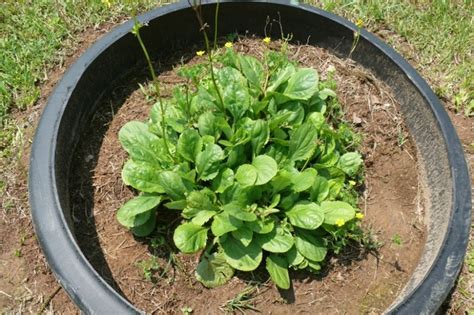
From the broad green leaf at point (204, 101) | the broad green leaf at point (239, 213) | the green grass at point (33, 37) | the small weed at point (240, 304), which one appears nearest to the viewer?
the broad green leaf at point (239, 213)

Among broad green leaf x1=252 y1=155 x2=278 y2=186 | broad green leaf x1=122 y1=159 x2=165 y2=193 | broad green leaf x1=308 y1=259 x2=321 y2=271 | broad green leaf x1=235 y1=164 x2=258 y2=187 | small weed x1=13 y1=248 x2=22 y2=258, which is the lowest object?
small weed x1=13 y1=248 x2=22 y2=258

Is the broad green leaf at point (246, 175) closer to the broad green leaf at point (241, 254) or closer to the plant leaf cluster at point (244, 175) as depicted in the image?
the plant leaf cluster at point (244, 175)

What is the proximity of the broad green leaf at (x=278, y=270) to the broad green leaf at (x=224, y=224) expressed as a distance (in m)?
0.23

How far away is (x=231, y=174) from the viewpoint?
2.24 meters

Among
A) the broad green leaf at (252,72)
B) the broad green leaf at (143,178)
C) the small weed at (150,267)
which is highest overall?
the broad green leaf at (252,72)

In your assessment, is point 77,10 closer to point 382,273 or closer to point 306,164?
point 306,164

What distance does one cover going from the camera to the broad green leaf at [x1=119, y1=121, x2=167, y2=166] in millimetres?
2338

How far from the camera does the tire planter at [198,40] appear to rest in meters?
1.96

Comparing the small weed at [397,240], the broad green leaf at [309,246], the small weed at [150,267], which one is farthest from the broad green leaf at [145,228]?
the small weed at [397,240]

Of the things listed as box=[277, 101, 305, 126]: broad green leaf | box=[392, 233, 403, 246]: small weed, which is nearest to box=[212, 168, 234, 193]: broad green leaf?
box=[277, 101, 305, 126]: broad green leaf

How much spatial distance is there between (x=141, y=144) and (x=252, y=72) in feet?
2.16

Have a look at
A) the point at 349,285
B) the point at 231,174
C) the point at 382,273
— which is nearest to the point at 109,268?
the point at 231,174

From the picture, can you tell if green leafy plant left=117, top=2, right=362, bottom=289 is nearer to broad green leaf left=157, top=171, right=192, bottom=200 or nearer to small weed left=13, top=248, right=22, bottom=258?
broad green leaf left=157, top=171, right=192, bottom=200

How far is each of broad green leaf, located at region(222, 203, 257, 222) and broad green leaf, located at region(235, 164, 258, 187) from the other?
109 mm
